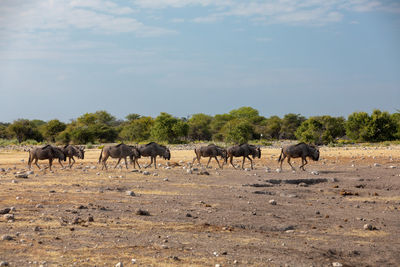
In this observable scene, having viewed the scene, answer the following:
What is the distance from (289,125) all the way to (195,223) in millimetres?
72521

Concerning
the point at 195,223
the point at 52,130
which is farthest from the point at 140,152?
the point at 52,130

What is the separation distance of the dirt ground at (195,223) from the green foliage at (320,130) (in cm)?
3347

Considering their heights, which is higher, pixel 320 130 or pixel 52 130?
pixel 52 130

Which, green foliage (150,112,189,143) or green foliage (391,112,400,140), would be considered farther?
green foliage (391,112,400,140)

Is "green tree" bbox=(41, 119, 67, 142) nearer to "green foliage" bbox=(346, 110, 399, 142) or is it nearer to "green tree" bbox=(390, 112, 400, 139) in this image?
"green foliage" bbox=(346, 110, 399, 142)

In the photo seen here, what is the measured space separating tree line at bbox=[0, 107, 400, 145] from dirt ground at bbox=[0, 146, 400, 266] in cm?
3233

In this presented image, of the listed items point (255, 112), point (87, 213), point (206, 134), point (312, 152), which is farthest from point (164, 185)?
point (255, 112)

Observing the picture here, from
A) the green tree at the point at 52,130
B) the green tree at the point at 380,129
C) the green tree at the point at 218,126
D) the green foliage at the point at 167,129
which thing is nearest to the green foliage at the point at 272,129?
the green tree at the point at 218,126

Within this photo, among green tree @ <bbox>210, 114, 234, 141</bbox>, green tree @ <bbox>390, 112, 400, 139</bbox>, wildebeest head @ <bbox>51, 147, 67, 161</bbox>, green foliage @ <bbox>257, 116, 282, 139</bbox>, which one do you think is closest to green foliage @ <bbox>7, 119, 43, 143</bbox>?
green tree @ <bbox>210, 114, 234, 141</bbox>

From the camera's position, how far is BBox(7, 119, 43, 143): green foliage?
237ft

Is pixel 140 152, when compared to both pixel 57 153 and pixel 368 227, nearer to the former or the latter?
pixel 57 153

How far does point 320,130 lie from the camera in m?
58.5

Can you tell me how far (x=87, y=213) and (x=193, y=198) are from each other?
12.4ft

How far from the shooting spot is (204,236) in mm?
9336
